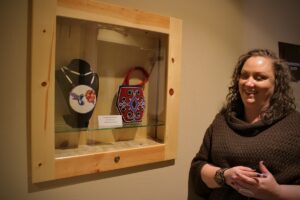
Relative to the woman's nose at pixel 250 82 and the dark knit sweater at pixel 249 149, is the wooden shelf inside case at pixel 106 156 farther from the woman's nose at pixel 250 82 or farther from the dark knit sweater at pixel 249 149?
the woman's nose at pixel 250 82

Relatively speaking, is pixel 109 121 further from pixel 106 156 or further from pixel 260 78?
pixel 260 78

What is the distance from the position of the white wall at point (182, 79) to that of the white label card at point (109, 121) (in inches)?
7.8

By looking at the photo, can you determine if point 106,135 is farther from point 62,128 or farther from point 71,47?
point 71,47

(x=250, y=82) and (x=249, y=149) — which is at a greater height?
(x=250, y=82)

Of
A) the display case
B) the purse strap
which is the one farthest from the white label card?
the purse strap

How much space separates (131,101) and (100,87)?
0.49 feet

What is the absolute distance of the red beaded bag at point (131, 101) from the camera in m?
1.06

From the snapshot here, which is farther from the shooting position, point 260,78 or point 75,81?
point 260,78

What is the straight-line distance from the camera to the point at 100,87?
3.39ft

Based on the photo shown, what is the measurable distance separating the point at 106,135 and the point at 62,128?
206 millimetres

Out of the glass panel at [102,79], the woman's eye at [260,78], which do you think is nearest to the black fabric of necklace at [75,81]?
the glass panel at [102,79]

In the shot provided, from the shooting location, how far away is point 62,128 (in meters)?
0.92

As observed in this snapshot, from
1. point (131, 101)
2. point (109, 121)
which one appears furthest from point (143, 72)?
point (109, 121)

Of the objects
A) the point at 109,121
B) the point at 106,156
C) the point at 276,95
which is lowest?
the point at 106,156
